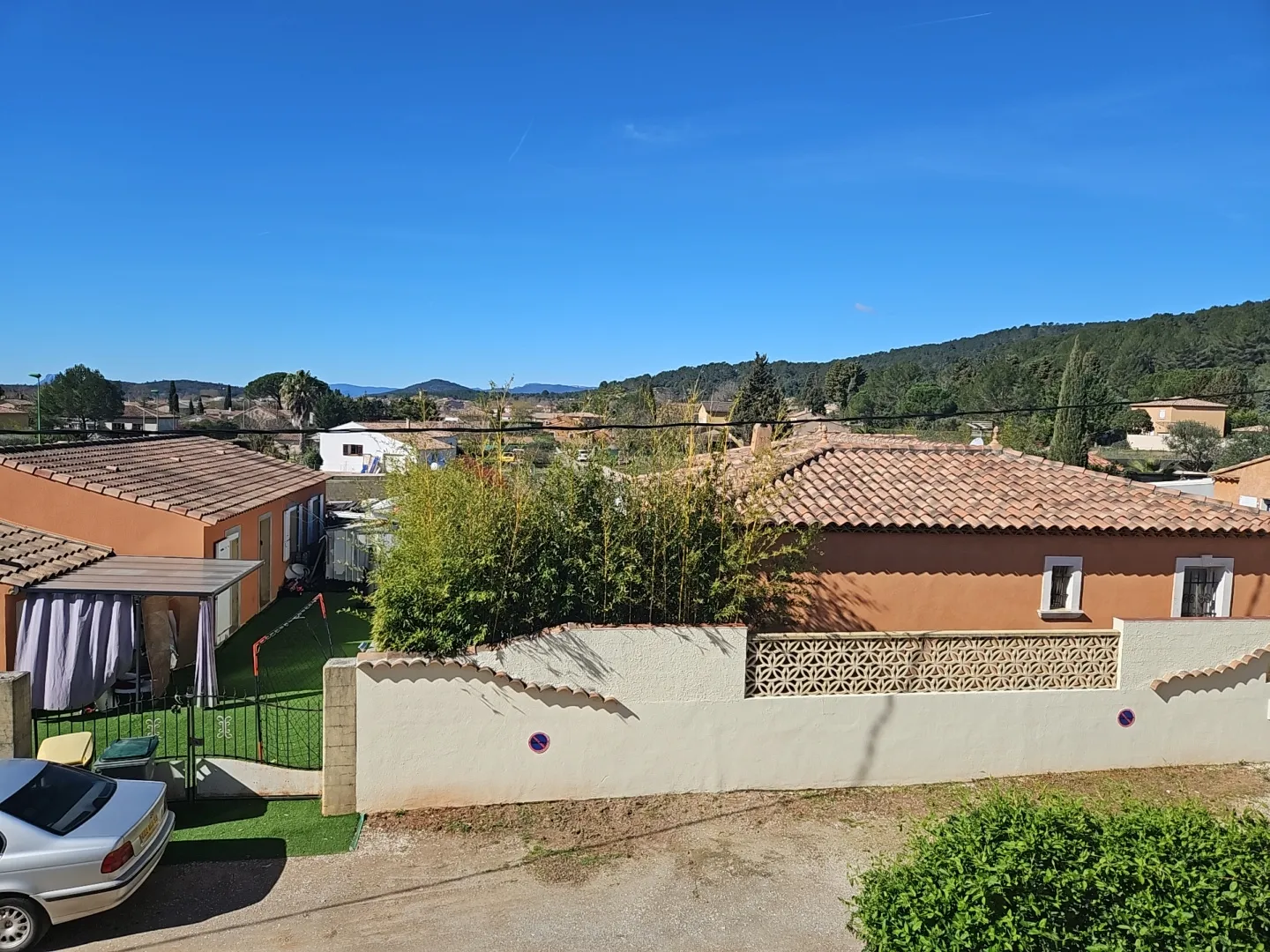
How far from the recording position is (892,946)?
4941mm

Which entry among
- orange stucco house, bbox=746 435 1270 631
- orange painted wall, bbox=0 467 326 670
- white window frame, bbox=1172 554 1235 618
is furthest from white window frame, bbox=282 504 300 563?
white window frame, bbox=1172 554 1235 618

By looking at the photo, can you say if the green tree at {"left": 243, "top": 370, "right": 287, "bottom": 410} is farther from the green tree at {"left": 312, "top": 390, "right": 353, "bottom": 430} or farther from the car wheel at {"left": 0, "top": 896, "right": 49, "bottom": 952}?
the car wheel at {"left": 0, "top": 896, "right": 49, "bottom": 952}

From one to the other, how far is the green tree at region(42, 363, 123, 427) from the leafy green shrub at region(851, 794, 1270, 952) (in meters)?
81.9

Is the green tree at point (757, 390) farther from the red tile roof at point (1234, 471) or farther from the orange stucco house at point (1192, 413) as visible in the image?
the orange stucco house at point (1192, 413)

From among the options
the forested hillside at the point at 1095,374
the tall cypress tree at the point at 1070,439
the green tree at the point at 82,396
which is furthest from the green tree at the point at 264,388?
the tall cypress tree at the point at 1070,439

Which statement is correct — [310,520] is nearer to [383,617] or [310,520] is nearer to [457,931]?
[383,617]

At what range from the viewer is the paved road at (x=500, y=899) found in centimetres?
723

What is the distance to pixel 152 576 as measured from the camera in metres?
13.2

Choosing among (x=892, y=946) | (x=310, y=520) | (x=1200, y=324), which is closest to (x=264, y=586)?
(x=310, y=520)

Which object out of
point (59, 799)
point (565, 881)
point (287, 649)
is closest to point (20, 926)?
point (59, 799)

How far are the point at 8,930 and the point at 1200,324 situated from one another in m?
112

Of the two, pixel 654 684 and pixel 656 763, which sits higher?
pixel 654 684

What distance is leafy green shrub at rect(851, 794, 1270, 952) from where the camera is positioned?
4723mm

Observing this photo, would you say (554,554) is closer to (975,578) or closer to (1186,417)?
(975,578)
